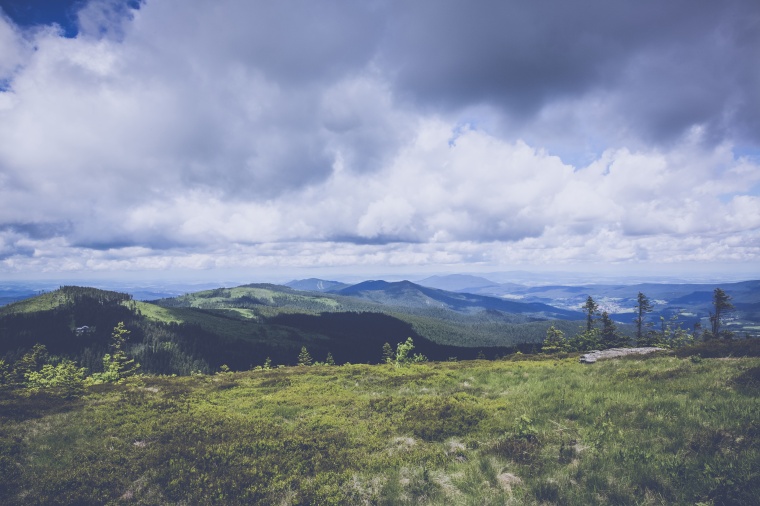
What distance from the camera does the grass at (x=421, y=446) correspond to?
27.0 feet

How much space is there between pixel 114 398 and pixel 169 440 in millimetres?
10171

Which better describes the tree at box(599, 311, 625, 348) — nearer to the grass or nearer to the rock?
the grass

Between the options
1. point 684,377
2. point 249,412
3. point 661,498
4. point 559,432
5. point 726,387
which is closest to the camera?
point 661,498

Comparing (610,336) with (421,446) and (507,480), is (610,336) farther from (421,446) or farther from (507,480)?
(507,480)

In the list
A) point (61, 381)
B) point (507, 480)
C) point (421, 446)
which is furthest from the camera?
point (61, 381)

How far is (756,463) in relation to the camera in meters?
7.51

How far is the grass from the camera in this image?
8.24 metres

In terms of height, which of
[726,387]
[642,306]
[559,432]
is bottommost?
[642,306]

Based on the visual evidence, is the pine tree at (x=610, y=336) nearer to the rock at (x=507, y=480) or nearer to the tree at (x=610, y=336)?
A: the tree at (x=610, y=336)

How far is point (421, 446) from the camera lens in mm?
11695

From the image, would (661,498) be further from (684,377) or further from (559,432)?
(684,377)

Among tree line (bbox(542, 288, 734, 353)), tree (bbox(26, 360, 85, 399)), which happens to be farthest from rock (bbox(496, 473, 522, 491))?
tree line (bbox(542, 288, 734, 353))

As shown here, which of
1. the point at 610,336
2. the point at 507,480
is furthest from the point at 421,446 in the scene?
the point at 610,336

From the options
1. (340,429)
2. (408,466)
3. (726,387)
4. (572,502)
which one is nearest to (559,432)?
(572,502)
